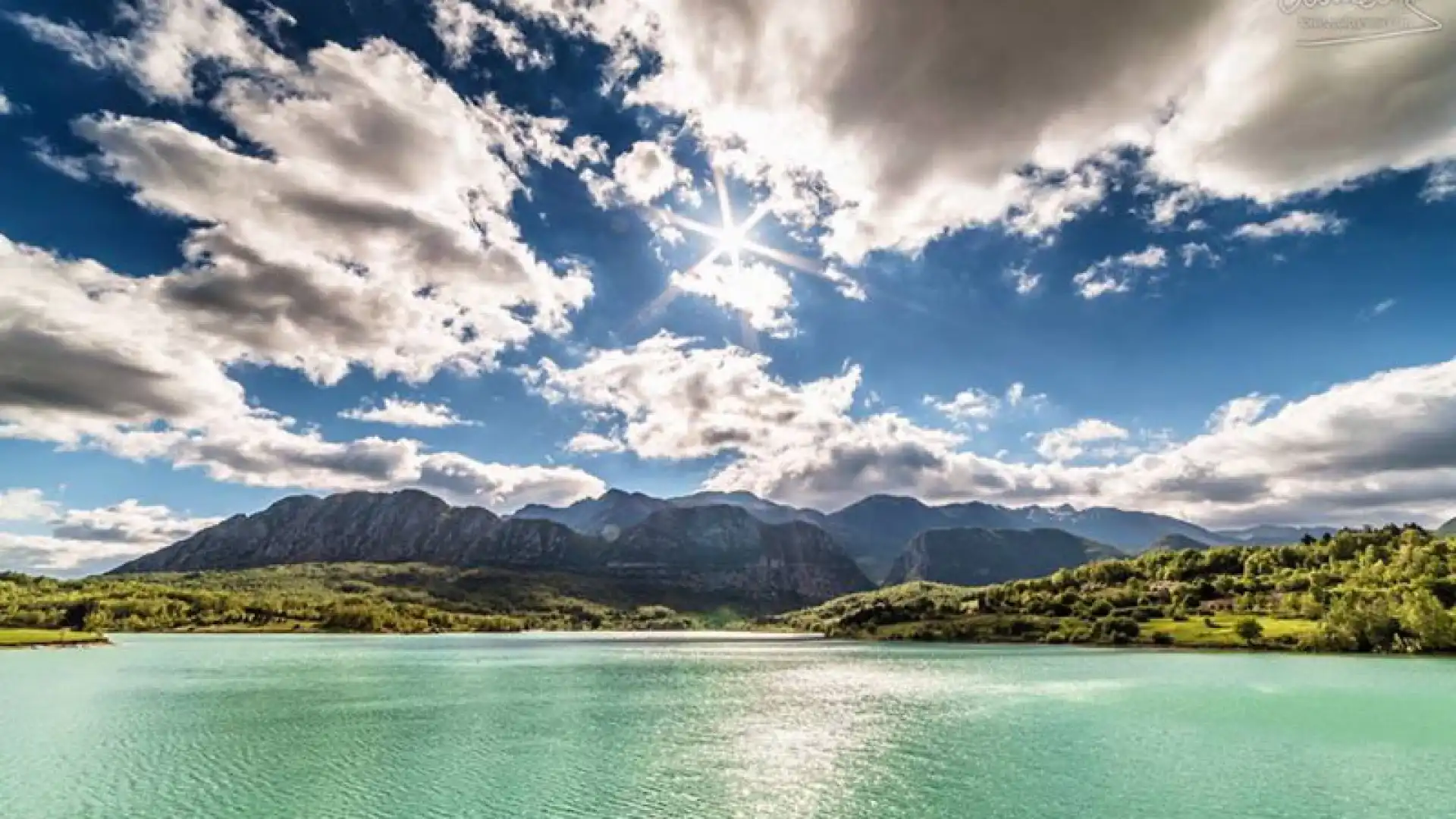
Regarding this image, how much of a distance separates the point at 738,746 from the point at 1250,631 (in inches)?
6758

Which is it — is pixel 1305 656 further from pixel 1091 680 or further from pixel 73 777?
pixel 73 777

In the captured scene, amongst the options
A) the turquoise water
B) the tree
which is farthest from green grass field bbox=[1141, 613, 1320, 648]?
the turquoise water

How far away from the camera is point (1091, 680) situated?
11925 centimetres

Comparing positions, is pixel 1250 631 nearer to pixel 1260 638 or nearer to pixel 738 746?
pixel 1260 638

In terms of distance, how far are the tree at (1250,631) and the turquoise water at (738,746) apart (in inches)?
2233

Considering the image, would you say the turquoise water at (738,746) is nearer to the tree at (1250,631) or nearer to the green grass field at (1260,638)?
the green grass field at (1260,638)

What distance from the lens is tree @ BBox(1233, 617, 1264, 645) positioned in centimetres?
18050

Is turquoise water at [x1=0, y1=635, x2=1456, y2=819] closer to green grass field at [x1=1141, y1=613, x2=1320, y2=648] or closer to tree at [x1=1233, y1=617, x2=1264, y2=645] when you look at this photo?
green grass field at [x1=1141, y1=613, x2=1320, y2=648]

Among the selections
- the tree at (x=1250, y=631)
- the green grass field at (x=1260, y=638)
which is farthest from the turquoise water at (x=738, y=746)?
the tree at (x=1250, y=631)

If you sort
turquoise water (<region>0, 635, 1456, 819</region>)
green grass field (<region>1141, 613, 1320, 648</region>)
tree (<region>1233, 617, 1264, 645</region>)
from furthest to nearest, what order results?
tree (<region>1233, 617, 1264, 645</region>)
green grass field (<region>1141, 613, 1320, 648</region>)
turquoise water (<region>0, 635, 1456, 819</region>)

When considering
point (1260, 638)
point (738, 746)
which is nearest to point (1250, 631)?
point (1260, 638)

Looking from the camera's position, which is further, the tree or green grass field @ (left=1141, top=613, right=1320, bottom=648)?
the tree

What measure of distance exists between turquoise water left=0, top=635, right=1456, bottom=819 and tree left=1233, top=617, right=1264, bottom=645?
56.7m

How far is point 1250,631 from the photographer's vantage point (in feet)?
595
